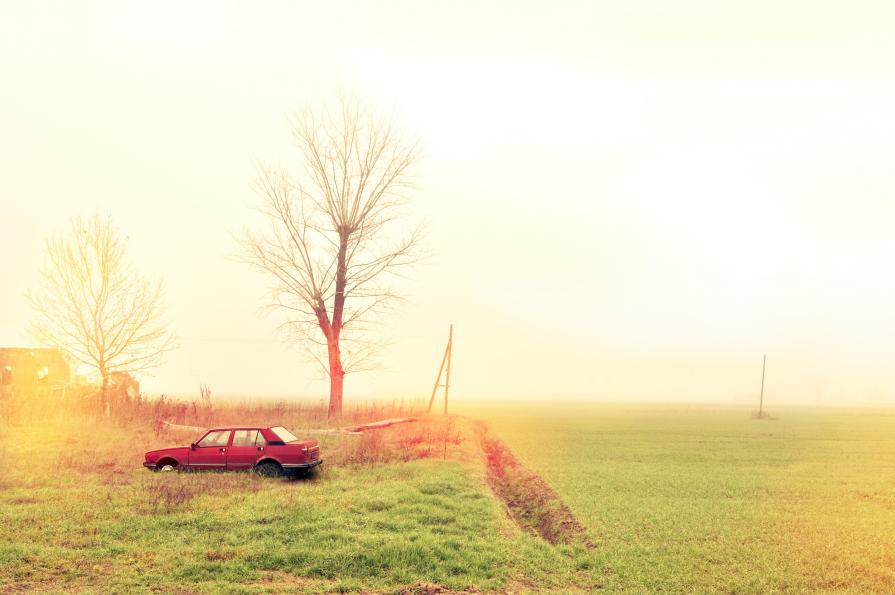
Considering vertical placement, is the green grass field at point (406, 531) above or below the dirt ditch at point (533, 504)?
above

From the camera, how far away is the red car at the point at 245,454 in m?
18.8

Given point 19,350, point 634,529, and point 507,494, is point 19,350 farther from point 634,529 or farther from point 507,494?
point 634,529

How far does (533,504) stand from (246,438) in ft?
29.4

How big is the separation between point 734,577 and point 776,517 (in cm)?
673

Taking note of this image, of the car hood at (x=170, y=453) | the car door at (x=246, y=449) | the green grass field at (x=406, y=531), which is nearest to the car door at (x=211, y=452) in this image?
the car door at (x=246, y=449)

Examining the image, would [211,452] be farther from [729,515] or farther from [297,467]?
[729,515]

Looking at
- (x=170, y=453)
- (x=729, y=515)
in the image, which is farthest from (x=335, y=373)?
(x=729, y=515)

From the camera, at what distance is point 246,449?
63.1 feet

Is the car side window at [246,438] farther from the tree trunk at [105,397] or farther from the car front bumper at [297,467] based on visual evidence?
the tree trunk at [105,397]

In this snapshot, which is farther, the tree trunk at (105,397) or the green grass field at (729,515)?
the tree trunk at (105,397)

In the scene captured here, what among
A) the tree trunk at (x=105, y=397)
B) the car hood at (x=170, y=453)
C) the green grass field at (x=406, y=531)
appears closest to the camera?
the green grass field at (x=406, y=531)

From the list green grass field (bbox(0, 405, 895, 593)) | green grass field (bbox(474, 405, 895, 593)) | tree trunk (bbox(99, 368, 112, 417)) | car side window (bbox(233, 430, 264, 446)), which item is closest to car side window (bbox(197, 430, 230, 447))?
car side window (bbox(233, 430, 264, 446))

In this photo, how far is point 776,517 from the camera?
17.6m

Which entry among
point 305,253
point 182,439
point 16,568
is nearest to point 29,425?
point 182,439
